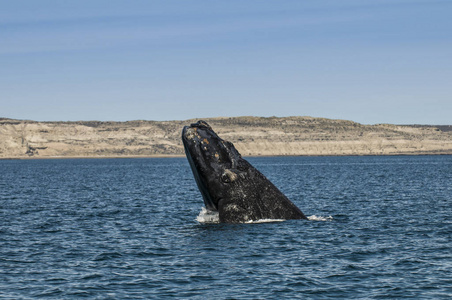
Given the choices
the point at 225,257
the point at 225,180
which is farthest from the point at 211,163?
the point at 225,257

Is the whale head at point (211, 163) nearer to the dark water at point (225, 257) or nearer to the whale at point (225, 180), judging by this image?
the whale at point (225, 180)

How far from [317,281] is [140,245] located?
23.8 feet

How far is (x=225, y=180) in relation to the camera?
18.7 metres

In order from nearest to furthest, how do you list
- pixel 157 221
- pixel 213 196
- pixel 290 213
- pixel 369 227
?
1. pixel 213 196
2. pixel 290 213
3. pixel 369 227
4. pixel 157 221

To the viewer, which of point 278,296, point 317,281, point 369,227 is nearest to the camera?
point 278,296

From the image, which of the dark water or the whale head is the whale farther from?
the dark water

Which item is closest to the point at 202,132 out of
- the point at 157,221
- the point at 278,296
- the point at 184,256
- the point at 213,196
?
the point at 213,196

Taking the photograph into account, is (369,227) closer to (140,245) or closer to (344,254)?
(344,254)

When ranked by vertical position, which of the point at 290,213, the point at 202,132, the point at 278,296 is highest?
the point at 202,132

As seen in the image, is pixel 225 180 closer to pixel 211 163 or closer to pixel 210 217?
pixel 211 163

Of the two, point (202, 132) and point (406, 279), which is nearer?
point (406, 279)

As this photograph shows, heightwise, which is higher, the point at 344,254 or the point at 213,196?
the point at 213,196

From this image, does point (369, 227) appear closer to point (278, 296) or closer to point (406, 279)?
point (406, 279)

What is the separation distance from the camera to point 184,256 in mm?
17688
